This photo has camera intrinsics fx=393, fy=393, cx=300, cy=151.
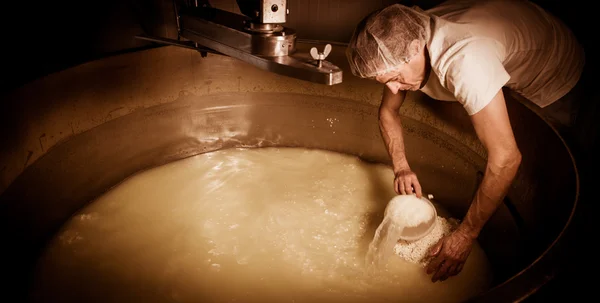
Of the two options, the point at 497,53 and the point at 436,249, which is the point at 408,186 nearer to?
the point at 436,249

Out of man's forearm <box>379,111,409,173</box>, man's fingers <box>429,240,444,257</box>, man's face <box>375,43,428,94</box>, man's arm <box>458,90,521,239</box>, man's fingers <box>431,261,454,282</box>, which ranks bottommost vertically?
man's fingers <box>431,261,454,282</box>

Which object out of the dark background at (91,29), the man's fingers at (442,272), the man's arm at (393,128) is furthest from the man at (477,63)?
the dark background at (91,29)

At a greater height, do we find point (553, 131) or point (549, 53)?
point (549, 53)

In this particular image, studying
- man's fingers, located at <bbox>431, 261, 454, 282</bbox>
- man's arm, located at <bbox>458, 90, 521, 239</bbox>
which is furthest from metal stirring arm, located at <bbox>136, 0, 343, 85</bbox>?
man's fingers, located at <bbox>431, 261, 454, 282</bbox>

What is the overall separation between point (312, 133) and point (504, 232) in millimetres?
1211

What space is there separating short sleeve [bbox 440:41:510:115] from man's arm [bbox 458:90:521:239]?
0.12 feet

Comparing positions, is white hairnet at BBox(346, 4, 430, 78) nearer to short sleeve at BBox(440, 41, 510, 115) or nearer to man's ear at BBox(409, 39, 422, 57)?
man's ear at BBox(409, 39, 422, 57)

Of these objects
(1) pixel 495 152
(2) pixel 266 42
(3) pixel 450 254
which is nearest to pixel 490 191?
(1) pixel 495 152

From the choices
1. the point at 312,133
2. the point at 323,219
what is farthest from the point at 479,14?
the point at 312,133

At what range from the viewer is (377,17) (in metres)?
1.32

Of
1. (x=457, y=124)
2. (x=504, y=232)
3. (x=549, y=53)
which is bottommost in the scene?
(x=504, y=232)

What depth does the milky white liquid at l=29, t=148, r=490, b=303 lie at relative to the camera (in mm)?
1613

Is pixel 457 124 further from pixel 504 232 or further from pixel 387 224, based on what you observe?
pixel 387 224

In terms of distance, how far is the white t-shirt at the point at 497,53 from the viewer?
123 cm
